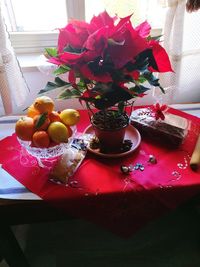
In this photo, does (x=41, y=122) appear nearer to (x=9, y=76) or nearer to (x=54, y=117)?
(x=54, y=117)

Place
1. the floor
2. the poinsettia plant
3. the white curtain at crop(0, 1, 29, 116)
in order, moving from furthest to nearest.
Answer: the floor
the white curtain at crop(0, 1, 29, 116)
the poinsettia plant

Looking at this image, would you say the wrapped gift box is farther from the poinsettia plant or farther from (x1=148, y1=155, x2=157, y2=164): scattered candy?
the poinsettia plant

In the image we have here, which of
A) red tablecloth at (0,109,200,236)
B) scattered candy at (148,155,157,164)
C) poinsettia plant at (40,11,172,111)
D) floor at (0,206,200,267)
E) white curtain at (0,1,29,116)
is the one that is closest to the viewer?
poinsettia plant at (40,11,172,111)

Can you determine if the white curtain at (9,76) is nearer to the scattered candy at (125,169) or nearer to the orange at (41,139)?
the orange at (41,139)

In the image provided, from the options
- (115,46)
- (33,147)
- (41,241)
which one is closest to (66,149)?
(33,147)

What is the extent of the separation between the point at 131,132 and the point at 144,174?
0.71 feet

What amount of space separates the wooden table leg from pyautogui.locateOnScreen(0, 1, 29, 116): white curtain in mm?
568

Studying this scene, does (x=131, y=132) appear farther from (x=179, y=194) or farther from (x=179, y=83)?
(x=179, y=83)

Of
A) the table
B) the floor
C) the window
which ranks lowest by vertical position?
the floor

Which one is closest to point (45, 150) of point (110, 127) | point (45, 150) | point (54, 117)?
point (45, 150)

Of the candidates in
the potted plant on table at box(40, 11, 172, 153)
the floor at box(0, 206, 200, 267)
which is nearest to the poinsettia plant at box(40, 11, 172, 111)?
the potted plant on table at box(40, 11, 172, 153)

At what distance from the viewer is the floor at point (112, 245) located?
45.6 inches

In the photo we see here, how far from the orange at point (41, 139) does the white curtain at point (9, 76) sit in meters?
0.43

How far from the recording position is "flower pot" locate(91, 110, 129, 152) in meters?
0.81
